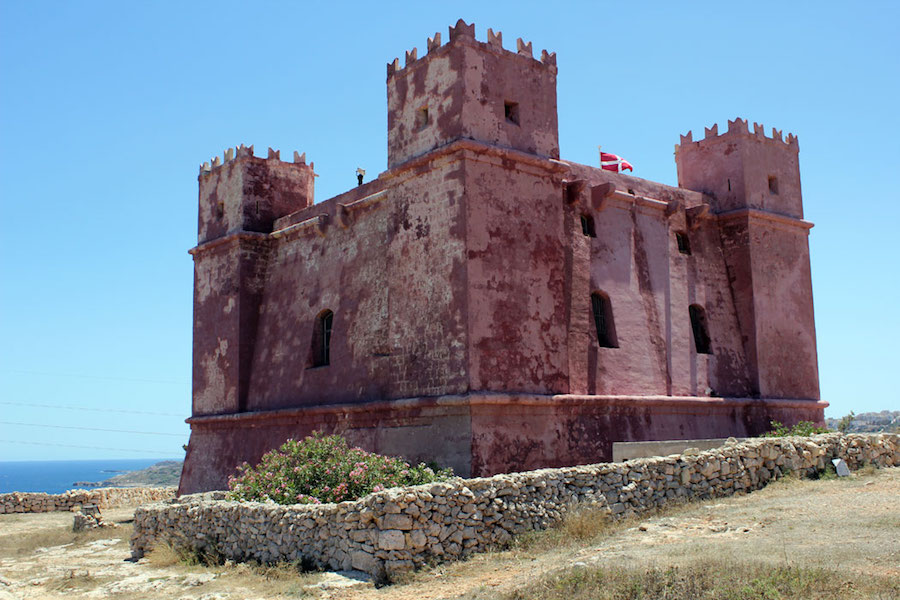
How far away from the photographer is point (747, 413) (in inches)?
770

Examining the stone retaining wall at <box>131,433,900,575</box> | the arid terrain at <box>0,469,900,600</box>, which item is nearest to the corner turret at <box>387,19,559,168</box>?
the stone retaining wall at <box>131,433,900,575</box>

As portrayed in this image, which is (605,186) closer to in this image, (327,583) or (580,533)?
(580,533)

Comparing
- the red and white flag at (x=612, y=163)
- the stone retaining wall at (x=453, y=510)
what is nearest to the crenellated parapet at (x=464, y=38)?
the red and white flag at (x=612, y=163)

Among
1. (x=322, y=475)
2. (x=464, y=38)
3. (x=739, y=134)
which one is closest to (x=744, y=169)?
(x=739, y=134)

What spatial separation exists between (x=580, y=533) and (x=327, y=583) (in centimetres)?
335

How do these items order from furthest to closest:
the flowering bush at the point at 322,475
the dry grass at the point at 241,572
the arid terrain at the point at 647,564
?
the flowering bush at the point at 322,475 → the dry grass at the point at 241,572 → the arid terrain at the point at 647,564

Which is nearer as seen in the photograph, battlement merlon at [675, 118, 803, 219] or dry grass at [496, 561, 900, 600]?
dry grass at [496, 561, 900, 600]

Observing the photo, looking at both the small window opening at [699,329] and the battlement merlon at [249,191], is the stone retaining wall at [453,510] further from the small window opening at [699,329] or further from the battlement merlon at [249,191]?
the battlement merlon at [249,191]

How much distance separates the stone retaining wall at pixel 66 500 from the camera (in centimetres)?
2502

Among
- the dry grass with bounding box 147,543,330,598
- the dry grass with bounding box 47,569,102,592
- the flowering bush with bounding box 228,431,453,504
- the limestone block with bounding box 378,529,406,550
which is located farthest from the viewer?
the flowering bush with bounding box 228,431,453,504

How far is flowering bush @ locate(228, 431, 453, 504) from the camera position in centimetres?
1305

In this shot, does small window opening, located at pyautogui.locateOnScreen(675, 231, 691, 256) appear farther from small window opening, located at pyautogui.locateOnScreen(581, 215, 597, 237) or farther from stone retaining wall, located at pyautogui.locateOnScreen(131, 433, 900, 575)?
stone retaining wall, located at pyautogui.locateOnScreen(131, 433, 900, 575)

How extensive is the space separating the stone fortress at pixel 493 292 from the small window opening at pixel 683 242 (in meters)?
0.05

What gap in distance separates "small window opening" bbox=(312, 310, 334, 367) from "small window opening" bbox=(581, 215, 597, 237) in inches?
227
